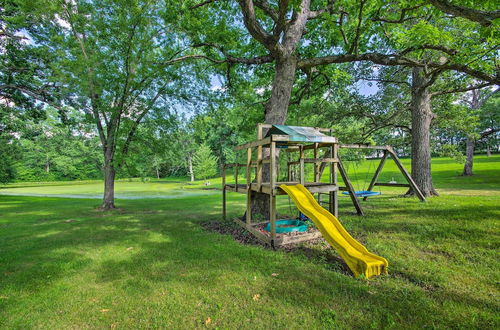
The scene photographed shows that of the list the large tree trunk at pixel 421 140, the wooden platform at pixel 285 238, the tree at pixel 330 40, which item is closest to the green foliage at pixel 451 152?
the large tree trunk at pixel 421 140

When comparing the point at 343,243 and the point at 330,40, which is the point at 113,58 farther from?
the point at 343,243

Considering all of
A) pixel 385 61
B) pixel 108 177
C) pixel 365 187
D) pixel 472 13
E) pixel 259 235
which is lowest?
pixel 365 187

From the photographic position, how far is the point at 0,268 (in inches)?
177

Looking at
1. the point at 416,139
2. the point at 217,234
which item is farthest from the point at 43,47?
the point at 416,139

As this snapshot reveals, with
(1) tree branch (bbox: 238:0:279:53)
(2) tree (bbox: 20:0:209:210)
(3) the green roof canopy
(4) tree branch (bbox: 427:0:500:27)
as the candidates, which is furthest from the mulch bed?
(2) tree (bbox: 20:0:209:210)

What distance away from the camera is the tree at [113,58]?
1026 cm

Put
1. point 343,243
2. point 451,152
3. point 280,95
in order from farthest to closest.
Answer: point 451,152 < point 280,95 < point 343,243

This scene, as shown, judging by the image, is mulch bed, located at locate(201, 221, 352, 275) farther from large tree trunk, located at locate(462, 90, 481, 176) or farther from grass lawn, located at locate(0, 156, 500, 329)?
large tree trunk, located at locate(462, 90, 481, 176)

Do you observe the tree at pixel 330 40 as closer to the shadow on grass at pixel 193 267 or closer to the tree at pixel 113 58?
the shadow on grass at pixel 193 267

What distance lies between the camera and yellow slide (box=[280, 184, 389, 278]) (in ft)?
11.4

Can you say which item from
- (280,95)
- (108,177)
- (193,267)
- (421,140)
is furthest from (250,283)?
(108,177)

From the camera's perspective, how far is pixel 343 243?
12.5 feet

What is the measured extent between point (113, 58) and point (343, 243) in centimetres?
1251

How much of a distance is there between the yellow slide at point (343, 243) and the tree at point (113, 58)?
861 centimetres
